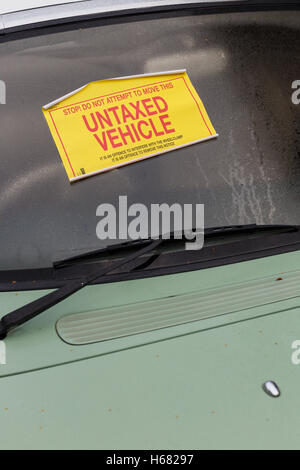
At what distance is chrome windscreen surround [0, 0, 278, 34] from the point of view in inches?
62.3

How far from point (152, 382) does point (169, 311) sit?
7.6 inches

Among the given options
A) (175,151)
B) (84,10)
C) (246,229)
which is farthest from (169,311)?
(84,10)

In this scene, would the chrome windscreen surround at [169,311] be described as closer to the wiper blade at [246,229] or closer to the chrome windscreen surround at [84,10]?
the wiper blade at [246,229]

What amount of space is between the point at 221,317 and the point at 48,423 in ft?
1.47

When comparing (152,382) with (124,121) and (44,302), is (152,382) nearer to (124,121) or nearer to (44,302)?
(44,302)

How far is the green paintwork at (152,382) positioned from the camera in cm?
98

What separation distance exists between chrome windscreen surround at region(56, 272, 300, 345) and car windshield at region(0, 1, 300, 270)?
0.18 m

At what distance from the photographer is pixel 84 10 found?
5.30 ft

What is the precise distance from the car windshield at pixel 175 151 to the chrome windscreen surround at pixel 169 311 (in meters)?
0.18

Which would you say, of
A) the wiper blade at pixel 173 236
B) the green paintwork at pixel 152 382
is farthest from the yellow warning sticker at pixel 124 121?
the green paintwork at pixel 152 382

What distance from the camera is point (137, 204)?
134cm

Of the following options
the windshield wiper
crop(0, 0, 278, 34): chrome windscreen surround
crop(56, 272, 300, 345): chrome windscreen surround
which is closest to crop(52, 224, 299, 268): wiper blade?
the windshield wiper

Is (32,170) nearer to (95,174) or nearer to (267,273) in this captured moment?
(95,174)

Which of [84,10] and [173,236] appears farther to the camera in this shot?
[84,10]
